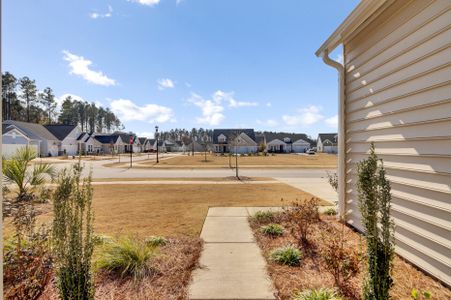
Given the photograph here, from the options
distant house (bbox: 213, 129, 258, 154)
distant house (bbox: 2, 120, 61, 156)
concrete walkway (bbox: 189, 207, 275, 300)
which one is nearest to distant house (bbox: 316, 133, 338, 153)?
distant house (bbox: 213, 129, 258, 154)

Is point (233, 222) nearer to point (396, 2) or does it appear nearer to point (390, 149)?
point (390, 149)

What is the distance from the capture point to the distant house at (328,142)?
249ft

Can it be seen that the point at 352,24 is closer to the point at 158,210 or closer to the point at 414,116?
the point at 414,116

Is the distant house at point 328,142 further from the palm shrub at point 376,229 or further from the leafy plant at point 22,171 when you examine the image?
the palm shrub at point 376,229

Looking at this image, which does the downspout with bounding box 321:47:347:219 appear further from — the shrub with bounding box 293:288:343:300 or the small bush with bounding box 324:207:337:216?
the shrub with bounding box 293:288:343:300

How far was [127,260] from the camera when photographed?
3.36 metres

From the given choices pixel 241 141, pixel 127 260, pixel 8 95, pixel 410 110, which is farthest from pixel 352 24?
pixel 8 95

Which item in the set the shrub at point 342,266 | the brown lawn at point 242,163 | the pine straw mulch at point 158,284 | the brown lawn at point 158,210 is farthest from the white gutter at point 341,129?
the brown lawn at point 242,163

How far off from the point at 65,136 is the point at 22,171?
4715cm

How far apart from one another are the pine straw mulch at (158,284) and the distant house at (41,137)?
4469cm

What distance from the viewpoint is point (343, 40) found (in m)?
5.34

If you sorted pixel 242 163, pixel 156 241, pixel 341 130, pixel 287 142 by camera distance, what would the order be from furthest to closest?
pixel 287 142 → pixel 242 163 → pixel 341 130 → pixel 156 241

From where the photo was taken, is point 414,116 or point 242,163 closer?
point 414,116

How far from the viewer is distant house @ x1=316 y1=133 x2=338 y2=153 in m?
75.8
